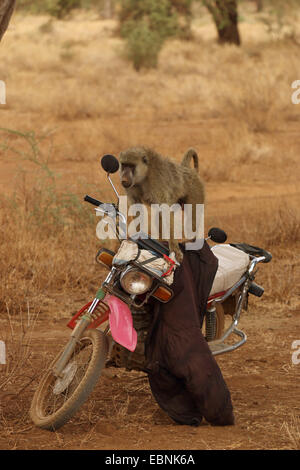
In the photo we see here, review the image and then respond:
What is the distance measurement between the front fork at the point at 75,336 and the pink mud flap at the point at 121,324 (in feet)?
0.19

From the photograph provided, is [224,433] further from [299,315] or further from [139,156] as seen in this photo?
[299,315]

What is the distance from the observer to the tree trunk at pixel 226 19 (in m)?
22.8

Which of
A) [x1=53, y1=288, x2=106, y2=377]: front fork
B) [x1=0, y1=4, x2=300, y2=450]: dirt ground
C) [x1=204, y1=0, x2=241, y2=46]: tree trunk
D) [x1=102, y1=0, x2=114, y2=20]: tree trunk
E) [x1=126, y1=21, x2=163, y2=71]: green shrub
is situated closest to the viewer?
[x1=53, y1=288, x2=106, y2=377]: front fork

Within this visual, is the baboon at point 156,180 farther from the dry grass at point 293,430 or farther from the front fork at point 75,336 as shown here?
the dry grass at point 293,430

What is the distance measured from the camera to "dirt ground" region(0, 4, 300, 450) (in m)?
3.59

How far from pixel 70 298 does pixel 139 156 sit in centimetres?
179

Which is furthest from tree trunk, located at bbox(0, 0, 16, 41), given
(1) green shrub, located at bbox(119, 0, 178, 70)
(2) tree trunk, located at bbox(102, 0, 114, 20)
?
(2) tree trunk, located at bbox(102, 0, 114, 20)

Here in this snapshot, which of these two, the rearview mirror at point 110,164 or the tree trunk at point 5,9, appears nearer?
the rearview mirror at point 110,164

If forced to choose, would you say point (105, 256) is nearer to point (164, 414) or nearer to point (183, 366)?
point (183, 366)

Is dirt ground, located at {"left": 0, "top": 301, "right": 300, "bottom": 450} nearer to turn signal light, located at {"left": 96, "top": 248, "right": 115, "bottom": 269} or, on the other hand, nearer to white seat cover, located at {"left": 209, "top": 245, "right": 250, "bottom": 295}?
white seat cover, located at {"left": 209, "top": 245, "right": 250, "bottom": 295}

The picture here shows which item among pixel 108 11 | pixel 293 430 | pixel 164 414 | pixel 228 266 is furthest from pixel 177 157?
pixel 108 11

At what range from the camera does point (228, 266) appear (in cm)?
407

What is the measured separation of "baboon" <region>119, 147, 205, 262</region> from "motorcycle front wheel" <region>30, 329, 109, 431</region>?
3.98 ft

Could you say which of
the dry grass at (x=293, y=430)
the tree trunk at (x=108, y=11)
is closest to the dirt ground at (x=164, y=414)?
the dry grass at (x=293, y=430)
